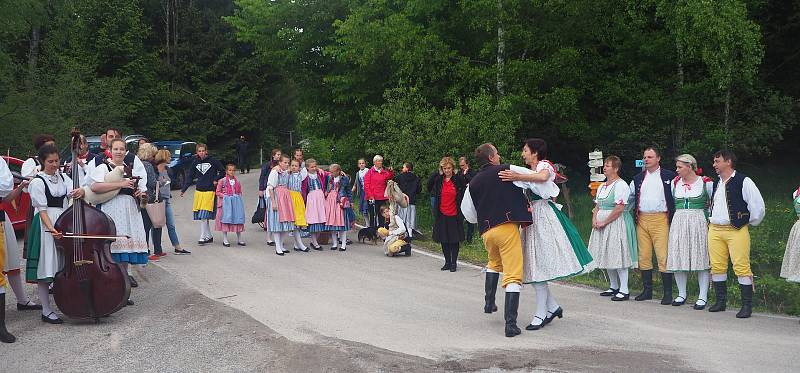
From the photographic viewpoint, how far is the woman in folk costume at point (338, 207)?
15273 mm

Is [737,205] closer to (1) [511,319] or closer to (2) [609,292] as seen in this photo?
(2) [609,292]

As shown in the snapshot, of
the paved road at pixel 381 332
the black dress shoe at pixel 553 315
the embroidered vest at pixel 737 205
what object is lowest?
the paved road at pixel 381 332

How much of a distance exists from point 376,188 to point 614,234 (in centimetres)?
784

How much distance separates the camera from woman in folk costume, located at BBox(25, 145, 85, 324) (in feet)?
28.1

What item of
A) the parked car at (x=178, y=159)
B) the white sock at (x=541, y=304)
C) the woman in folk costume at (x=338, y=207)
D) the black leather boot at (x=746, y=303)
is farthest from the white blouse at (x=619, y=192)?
the parked car at (x=178, y=159)

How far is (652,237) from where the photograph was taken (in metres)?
10.6

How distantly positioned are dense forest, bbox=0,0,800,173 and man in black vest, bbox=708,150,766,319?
456 inches

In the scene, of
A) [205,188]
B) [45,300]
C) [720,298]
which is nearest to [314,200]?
[205,188]

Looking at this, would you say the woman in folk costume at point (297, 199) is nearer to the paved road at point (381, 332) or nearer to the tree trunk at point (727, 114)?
the paved road at point (381, 332)

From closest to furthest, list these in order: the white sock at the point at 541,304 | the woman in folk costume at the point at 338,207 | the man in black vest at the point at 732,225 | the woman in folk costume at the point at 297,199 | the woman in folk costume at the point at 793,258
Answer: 1. the white sock at the point at 541,304
2. the woman in folk costume at the point at 793,258
3. the man in black vest at the point at 732,225
4. the woman in folk costume at the point at 297,199
5. the woman in folk costume at the point at 338,207

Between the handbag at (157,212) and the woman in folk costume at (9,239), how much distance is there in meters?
3.60

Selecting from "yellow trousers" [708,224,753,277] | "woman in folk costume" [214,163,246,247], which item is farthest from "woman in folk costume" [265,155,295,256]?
"yellow trousers" [708,224,753,277]

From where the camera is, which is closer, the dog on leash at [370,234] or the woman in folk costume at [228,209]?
the woman in folk costume at [228,209]

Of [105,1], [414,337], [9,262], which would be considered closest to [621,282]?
[414,337]
